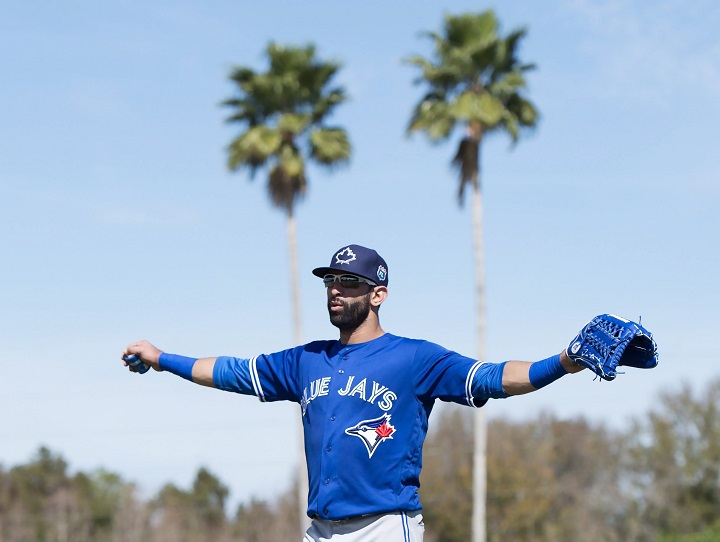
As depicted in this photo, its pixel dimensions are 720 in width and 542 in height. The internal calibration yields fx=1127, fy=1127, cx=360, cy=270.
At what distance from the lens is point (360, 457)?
608cm

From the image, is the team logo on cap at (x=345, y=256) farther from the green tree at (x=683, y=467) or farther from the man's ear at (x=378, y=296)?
the green tree at (x=683, y=467)

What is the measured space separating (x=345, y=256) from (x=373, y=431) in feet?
3.34

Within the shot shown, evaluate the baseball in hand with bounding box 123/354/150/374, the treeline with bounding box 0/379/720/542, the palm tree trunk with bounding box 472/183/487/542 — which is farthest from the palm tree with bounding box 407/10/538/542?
the baseball in hand with bounding box 123/354/150/374

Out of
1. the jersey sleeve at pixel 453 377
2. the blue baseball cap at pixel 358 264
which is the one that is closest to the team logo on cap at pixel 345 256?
the blue baseball cap at pixel 358 264

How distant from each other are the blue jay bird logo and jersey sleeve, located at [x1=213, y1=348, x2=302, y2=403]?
647 millimetres

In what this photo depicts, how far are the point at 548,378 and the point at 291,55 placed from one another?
26.8 m

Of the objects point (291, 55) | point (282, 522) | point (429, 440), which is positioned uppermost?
point (291, 55)

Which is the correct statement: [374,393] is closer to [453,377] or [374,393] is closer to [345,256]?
[453,377]

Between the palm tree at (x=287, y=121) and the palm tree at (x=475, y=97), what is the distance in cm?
250

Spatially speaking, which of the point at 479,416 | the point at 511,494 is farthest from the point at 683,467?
the point at 479,416

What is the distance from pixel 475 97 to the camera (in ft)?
99.1

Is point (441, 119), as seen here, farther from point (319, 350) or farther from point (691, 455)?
point (691, 455)

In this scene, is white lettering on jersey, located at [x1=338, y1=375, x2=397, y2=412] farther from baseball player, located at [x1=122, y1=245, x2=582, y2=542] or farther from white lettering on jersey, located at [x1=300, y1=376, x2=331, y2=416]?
white lettering on jersey, located at [x1=300, y1=376, x2=331, y2=416]

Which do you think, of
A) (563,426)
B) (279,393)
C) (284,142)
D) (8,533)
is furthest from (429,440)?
(279,393)
